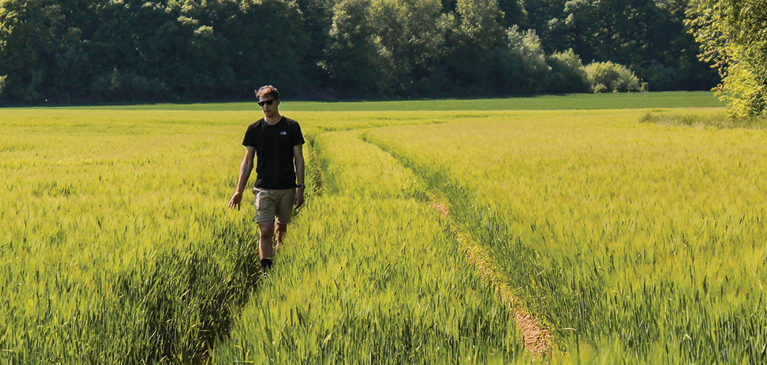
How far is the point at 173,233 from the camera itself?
5.54 metres

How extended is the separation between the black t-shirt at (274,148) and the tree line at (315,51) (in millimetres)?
80387

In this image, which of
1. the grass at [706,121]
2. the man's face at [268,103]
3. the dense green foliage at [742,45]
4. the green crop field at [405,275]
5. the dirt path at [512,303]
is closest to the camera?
the green crop field at [405,275]

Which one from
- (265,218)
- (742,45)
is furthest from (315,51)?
(265,218)

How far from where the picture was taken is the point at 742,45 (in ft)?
75.0

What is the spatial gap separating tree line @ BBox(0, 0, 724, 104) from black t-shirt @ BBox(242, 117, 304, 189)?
80.4 m

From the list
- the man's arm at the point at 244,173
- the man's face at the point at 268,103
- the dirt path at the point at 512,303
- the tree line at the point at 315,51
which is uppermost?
the tree line at the point at 315,51

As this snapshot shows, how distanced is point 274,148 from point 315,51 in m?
91.5

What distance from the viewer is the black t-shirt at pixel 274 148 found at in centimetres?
634

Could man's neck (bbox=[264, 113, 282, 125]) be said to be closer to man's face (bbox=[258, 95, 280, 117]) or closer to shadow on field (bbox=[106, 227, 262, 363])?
man's face (bbox=[258, 95, 280, 117])

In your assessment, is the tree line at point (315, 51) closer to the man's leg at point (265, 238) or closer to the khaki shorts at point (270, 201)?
the khaki shorts at point (270, 201)

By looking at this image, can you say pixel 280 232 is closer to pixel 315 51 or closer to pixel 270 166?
pixel 270 166

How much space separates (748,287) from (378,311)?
7.59 ft

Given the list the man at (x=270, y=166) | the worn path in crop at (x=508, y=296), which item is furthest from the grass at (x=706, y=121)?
→ the man at (x=270, y=166)

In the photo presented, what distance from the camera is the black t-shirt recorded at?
6.34 m
